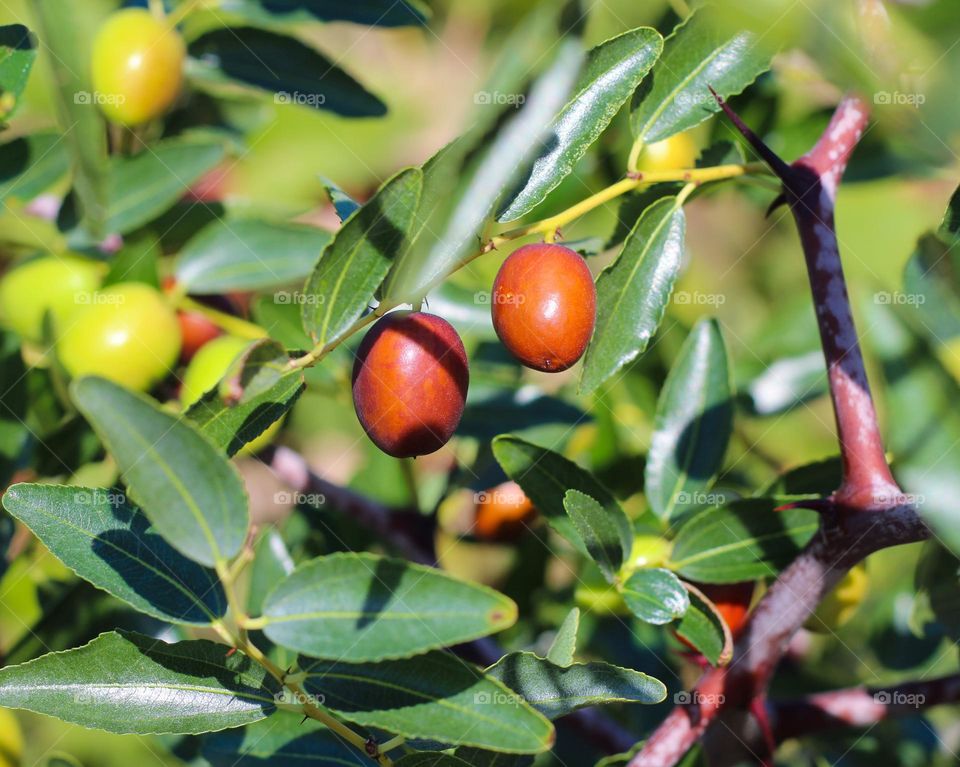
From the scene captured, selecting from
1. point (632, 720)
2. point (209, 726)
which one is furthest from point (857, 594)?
point (209, 726)

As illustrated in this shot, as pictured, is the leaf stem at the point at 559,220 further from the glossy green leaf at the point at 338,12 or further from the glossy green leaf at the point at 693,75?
the glossy green leaf at the point at 338,12

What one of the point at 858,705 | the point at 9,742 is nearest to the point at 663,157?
the point at 858,705

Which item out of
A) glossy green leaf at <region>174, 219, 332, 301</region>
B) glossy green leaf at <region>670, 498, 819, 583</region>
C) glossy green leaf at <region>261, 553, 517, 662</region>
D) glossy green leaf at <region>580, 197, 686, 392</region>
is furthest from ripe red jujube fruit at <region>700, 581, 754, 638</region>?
glossy green leaf at <region>174, 219, 332, 301</region>

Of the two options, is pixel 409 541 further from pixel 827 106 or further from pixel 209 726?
pixel 827 106

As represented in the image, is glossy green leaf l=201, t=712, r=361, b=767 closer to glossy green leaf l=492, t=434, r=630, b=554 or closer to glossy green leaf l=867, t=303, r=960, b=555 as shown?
glossy green leaf l=492, t=434, r=630, b=554

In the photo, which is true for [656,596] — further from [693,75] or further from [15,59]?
[15,59]

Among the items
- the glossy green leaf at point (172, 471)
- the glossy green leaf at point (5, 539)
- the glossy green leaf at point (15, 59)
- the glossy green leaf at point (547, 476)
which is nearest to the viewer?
the glossy green leaf at point (172, 471)

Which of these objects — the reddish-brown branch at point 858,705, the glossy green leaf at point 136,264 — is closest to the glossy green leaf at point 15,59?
the glossy green leaf at point 136,264
